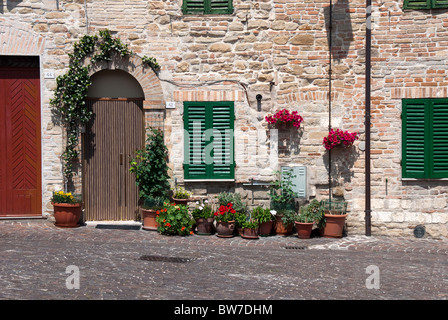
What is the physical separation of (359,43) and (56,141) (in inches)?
243

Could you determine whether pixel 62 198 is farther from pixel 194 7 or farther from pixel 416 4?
pixel 416 4

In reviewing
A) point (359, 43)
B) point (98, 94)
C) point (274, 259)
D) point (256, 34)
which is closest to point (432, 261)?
point (274, 259)

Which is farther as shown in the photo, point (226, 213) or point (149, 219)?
point (149, 219)

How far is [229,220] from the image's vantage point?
1051 cm

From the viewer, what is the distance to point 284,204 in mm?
10891

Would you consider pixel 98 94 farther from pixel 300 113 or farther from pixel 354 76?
pixel 354 76

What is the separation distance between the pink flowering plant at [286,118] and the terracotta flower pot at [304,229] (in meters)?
1.87

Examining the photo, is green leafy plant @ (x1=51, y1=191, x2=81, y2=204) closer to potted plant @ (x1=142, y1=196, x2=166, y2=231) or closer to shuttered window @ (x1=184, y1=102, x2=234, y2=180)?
potted plant @ (x1=142, y1=196, x2=166, y2=231)

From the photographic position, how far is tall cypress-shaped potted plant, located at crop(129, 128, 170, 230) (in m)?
10.9

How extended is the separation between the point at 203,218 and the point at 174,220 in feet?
1.89

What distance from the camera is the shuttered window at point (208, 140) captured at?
1113 cm

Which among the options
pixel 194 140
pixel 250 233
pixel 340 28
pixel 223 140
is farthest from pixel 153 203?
pixel 340 28

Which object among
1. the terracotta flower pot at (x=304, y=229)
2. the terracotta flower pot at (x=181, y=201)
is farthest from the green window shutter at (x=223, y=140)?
the terracotta flower pot at (x=304, y=229)

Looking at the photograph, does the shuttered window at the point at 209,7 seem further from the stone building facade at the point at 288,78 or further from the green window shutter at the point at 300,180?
the green window shutter at the point at 300,180
